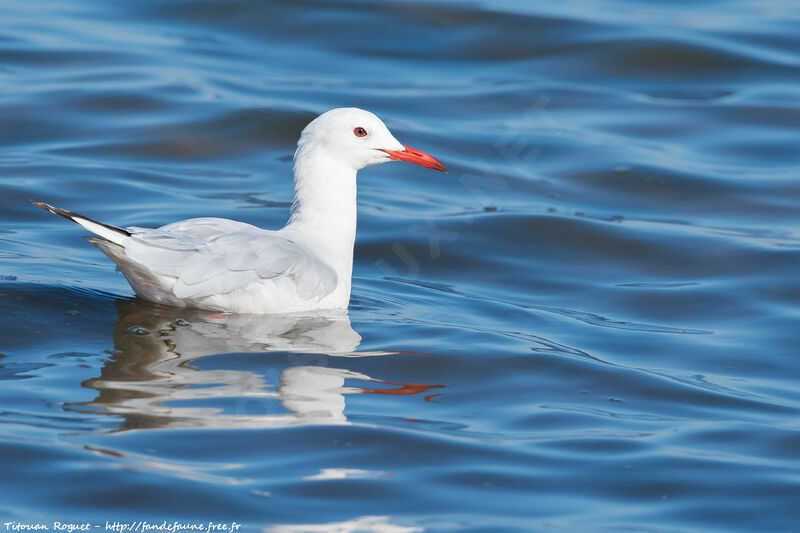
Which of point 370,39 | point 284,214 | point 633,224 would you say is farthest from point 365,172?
point 370,39

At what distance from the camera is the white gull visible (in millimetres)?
6473

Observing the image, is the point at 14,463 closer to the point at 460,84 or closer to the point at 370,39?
the point at 460,84

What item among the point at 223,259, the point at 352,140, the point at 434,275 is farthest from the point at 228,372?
the point at 434,275

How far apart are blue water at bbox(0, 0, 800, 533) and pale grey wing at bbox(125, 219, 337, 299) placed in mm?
241

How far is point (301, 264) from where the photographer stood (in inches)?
274

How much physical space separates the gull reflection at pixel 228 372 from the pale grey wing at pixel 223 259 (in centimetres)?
23

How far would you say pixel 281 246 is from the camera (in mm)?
6938

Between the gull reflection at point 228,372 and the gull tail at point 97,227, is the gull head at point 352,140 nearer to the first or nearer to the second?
the gull reflection at point 228,372

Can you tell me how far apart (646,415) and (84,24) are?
405 inches

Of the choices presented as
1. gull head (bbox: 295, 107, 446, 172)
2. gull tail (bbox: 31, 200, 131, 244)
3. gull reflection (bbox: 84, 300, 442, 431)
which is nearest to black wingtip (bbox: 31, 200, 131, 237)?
gull tail (bbox: 31, 200, 131, 244)

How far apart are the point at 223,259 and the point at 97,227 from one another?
76 cm

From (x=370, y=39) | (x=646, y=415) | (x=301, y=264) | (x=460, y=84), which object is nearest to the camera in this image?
(x=646, y=415)

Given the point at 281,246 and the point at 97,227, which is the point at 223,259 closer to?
the point at 281,246

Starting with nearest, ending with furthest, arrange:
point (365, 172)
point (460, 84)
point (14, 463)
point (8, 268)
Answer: point (14, 463) < point (8, 268) < point (365, 172) < point (460, 84)
